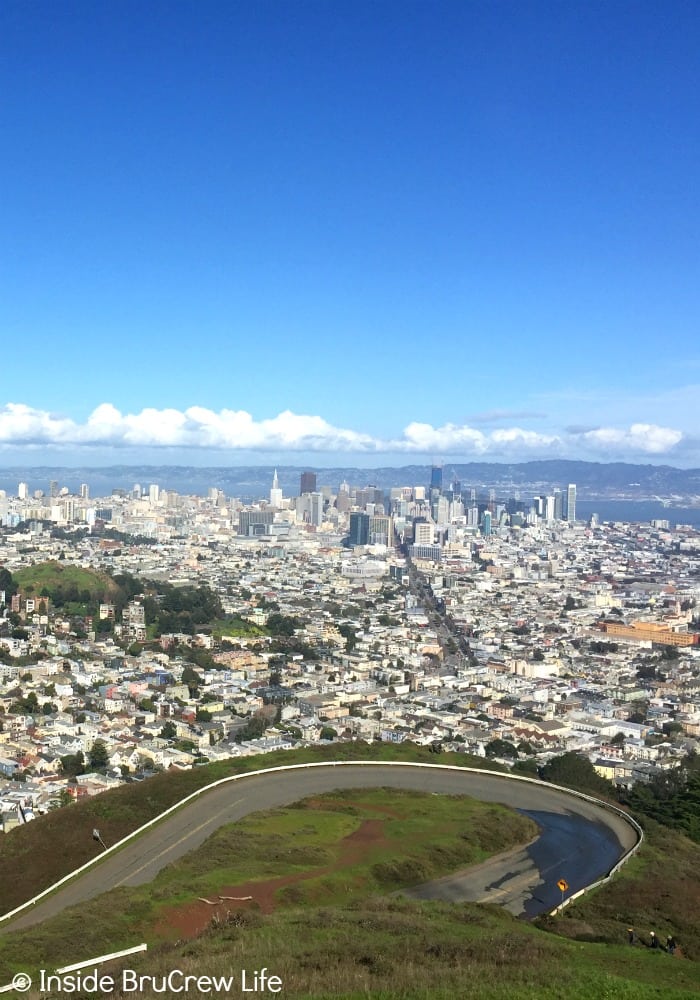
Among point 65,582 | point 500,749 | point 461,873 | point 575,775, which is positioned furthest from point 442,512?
point 461,873

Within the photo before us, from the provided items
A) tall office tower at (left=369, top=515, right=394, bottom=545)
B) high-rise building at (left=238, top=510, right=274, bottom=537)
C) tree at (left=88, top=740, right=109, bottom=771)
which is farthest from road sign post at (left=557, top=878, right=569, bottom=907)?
high-rise building at (left=238, top=510, right=274, bottom=537)

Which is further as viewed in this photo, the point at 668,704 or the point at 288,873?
the point at 668,704

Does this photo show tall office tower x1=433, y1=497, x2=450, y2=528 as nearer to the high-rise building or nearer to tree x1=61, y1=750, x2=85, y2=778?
the high-rise building

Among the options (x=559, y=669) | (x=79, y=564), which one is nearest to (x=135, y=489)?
(x=79, y=564)

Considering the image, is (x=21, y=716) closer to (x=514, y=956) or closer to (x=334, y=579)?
(x=514, y=956)

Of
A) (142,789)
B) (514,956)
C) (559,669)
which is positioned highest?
(514,956)

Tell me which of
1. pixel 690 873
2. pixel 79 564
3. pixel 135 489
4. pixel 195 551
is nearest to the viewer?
pixel 690 873

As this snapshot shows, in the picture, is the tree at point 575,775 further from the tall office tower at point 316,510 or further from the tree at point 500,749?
the tall office tower at point 316,510
